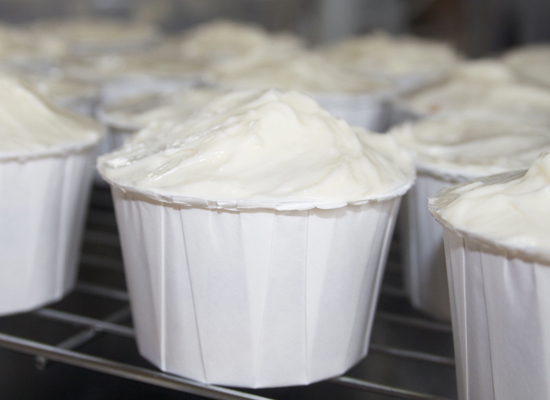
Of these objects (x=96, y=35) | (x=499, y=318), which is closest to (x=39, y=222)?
(x=499, y=318)

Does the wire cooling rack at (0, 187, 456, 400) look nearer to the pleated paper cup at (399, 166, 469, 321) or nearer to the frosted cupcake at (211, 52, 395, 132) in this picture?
the pleated paper cup at (399, 166, 469, 321)

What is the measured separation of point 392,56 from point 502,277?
1409mm

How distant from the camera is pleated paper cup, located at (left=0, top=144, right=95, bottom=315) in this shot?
1036mm

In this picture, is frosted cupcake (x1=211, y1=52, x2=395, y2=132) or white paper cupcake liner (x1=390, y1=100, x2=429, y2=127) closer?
white paper cupcake liner (x1=390, y1=100, x2=429, y2=127)

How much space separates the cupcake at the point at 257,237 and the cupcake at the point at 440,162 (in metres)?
0.10

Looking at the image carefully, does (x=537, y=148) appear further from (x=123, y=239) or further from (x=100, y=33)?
(x=100, y=33)

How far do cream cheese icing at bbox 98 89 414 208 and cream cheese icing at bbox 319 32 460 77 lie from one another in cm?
104

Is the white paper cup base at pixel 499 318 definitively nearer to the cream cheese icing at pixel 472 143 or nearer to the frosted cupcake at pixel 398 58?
the cream cheese icing at pixel 472 143

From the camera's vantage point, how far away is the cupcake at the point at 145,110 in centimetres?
123

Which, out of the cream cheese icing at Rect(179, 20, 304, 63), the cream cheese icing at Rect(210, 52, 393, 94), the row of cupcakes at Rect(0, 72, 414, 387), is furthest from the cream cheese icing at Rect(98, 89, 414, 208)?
the cream cheese icing at Rect(179, 20, 304, 63)

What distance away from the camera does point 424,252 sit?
3.62 ft

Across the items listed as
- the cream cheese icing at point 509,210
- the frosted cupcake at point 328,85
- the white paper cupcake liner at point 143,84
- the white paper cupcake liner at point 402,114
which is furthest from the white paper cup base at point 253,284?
the white paper cupcake liner at point 143,84

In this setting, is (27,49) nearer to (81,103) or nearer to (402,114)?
(81,103)

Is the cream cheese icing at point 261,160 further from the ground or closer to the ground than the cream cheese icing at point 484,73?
further from the ground
